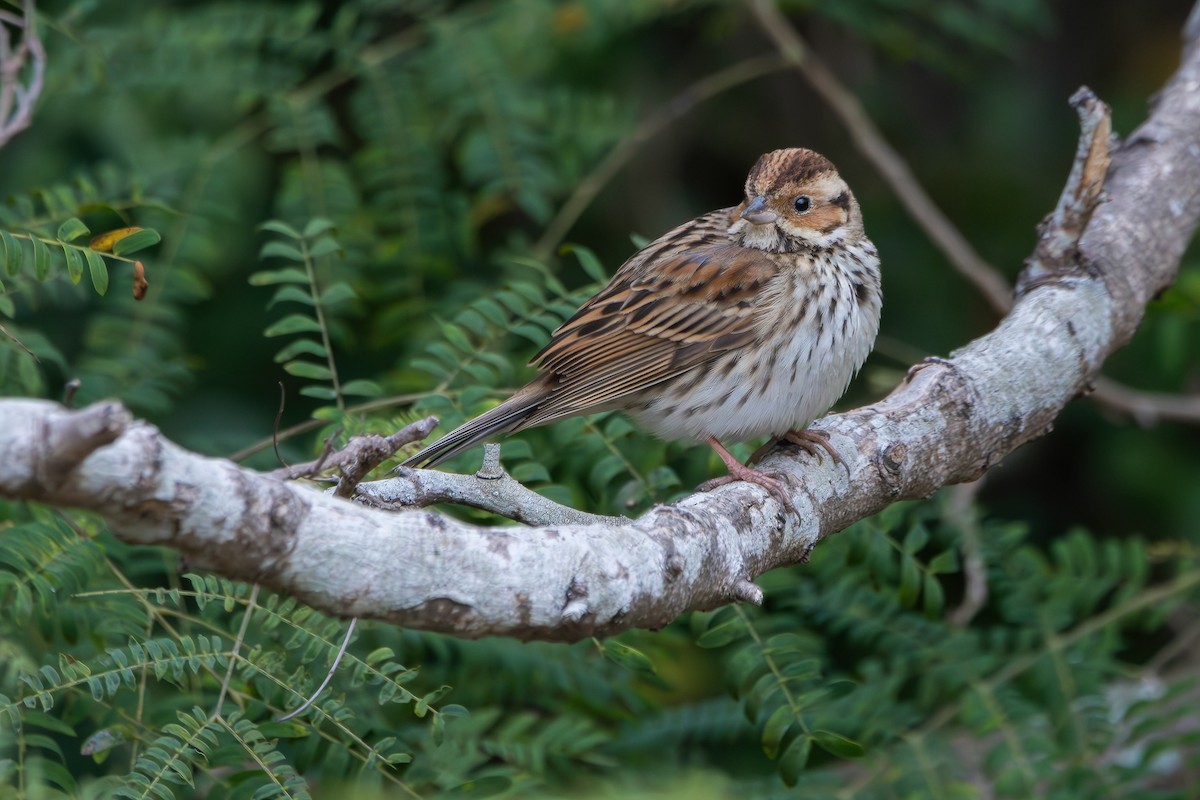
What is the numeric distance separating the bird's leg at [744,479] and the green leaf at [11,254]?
5.13 feet

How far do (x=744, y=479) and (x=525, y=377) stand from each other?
1.38 meters

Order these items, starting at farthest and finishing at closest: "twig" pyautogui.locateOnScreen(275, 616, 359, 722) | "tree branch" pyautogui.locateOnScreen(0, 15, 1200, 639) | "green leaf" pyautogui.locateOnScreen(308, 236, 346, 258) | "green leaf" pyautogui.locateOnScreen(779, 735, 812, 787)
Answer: "green leaf" pyautogui.locateOnScreen(308, 236, 346, 258)
"green leaf" pyautogui.locateOnScreen(779, 735, 812, 787)
"twig" pyautogui.locateOnScreen(275, 616, 359, 722)
"tree branch" pyautogui.locateOnScreen(0, 15, 1200, 639)

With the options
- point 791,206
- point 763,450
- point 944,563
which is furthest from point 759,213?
point 944,563

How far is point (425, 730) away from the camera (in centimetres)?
320

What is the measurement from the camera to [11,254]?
277cm

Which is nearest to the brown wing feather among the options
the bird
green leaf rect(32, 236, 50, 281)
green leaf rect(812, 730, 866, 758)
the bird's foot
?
the bird

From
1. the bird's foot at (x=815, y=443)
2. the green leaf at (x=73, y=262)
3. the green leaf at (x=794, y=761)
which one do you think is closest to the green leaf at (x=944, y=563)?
the bird's foot at (x=815, y=443)

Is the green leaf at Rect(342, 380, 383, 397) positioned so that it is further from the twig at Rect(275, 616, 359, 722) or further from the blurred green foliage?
the twig at Rect(275, 616, 359, 722)

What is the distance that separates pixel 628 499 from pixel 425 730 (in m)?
0.77

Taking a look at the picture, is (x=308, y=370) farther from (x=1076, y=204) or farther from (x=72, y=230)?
(x=1076, y=204)

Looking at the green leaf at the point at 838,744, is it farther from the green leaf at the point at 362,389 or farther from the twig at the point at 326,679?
the green leaf at the point at 362,389

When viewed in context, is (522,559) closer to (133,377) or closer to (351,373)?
(133,377)

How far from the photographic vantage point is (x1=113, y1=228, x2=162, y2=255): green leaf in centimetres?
263

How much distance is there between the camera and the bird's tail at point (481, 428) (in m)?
3.00
